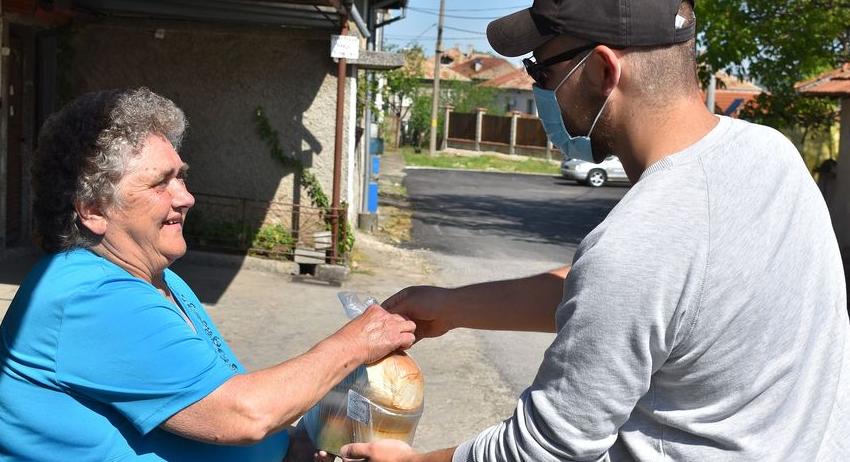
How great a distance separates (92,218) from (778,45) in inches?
567

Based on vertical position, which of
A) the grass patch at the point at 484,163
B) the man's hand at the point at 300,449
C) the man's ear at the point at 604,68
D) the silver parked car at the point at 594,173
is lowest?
the grass patch at the point at 484,163

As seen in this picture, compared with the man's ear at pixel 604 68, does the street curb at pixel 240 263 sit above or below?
below

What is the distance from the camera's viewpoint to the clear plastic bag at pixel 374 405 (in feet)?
7.77

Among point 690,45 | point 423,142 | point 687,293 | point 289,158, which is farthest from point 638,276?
point 423,142

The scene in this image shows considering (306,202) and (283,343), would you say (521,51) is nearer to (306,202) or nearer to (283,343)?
(283,343)

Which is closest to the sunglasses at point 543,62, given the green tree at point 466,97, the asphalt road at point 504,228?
the asphalt road at point 504,228

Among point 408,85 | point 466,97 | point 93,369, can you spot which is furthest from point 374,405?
point 466,97

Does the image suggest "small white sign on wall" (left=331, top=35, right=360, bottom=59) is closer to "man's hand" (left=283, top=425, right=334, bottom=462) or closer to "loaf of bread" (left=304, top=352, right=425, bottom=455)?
"man's hand" (left=283, top=425, right=334, bottom=462)

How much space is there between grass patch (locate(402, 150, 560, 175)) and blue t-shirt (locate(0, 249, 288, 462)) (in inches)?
1429

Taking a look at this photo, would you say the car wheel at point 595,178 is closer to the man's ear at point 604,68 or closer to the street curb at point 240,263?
the street curb at point 240,263

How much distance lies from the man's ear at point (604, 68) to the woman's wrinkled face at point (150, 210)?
1198 mm

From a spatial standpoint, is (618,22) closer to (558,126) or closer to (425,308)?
(558,126)

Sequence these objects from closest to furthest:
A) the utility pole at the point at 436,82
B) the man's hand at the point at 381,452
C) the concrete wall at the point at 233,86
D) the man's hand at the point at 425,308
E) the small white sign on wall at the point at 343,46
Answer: the man's hand at the point at 381,452 < the man's hand at the point at 425,308 < the small white sign on wall at the point at 343,46 < the concrete wall at the point at 233,86 < the utility pole at the point at 436,82

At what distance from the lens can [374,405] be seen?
93.2 inches
